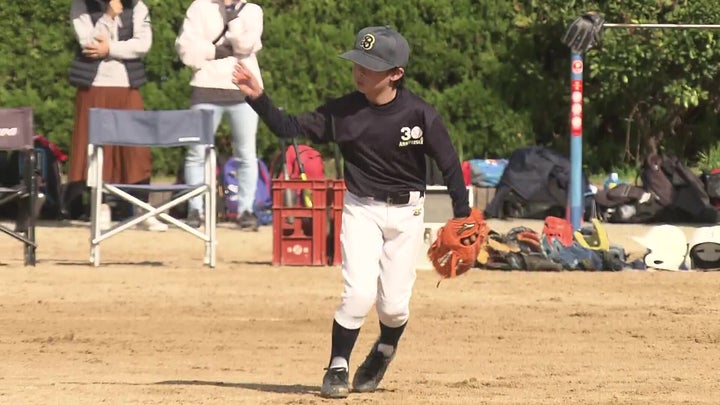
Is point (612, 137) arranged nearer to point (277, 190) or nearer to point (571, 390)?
point (277, 190)

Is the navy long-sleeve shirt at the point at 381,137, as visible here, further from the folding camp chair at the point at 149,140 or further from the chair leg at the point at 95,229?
the chair leg at the point at 95,229

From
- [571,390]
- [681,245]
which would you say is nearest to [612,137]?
[681,245]

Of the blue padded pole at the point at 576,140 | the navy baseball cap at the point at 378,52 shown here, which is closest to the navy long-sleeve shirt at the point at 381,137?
the navy baseball cap at the point at 378,52

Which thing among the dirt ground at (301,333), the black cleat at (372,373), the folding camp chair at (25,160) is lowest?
the dirt ground at (301,333)

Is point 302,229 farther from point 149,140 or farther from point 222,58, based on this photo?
point 222,58

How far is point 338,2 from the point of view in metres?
19.6

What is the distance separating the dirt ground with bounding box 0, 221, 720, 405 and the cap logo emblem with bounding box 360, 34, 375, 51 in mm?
1683

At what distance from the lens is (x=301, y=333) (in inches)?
468

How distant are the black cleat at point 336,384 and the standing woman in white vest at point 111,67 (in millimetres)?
8470

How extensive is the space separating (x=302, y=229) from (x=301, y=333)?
148 inches

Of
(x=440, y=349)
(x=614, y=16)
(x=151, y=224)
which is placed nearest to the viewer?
(x=440, y=349)

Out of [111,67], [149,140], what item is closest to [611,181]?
[111,67]

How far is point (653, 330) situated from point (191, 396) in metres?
4.03

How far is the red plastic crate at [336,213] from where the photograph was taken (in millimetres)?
15516
